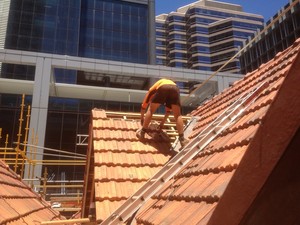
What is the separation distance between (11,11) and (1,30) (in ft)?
11.0

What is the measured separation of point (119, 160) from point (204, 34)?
87.1 metres

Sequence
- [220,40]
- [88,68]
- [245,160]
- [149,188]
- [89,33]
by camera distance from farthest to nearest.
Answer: [220,40] → [89,33] → [88,68] → [149,188] → [245,160]

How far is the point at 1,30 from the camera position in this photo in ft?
163

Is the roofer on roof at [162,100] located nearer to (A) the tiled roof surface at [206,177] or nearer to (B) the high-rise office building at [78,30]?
(A) the tiled roof surface at [206,177]

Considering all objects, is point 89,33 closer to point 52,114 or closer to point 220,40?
point 52,114

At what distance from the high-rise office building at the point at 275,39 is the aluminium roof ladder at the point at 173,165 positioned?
42533 mm

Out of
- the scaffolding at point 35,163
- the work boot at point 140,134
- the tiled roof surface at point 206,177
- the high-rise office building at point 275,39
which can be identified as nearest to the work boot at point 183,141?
the work boot at point 140,134

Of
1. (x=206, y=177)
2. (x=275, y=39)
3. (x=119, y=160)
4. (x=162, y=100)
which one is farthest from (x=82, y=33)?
(x=206, y=177)

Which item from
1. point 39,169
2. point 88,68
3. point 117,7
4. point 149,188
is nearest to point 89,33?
point 117,7

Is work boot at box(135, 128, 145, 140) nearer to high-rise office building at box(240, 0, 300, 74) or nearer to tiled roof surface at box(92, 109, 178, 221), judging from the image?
tiled roof surface at box(92, 109, 178, 221)

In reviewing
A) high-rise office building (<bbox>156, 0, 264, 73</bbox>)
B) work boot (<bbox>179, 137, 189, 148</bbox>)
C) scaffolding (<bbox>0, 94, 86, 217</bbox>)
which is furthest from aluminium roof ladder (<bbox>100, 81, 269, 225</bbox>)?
high-rise office building (<bbox>156, 0, 264, 73</bbox>)

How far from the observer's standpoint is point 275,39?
5216 centimetres

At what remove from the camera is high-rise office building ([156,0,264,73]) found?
3339 inches

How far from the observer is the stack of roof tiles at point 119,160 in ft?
14.6
